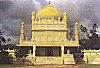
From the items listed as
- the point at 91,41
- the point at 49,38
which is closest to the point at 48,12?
the point at 49,38

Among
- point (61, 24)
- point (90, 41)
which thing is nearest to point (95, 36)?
point (90, 41)

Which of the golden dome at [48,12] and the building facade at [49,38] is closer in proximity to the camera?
the building facade at [49,38]

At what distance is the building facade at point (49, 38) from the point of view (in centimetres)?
4859

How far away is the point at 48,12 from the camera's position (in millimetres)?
53281

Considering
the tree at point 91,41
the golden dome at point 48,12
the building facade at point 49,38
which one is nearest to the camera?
Answer: the building facade at point 49,38

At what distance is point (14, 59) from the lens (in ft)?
154

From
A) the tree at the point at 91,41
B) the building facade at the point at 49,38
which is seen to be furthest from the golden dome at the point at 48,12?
the tree at the point at 91,41

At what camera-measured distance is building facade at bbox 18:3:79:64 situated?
48.6 meters

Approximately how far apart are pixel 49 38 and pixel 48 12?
17.9ft

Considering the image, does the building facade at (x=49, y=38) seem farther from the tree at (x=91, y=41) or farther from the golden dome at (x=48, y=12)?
the tree at (x=91, y=41)

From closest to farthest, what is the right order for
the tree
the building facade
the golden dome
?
the building facade < the golden dome < the tree

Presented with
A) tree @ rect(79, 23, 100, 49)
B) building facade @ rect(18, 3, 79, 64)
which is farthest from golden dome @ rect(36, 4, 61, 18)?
tree @ rect(79, 23, 100, 49)

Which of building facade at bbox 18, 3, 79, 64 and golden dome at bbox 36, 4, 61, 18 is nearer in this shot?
building facade at bbox 18, 3, 79, 64

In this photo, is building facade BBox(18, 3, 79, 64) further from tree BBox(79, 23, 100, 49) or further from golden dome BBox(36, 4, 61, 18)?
tree BBox(79, 23, 100, 49)
